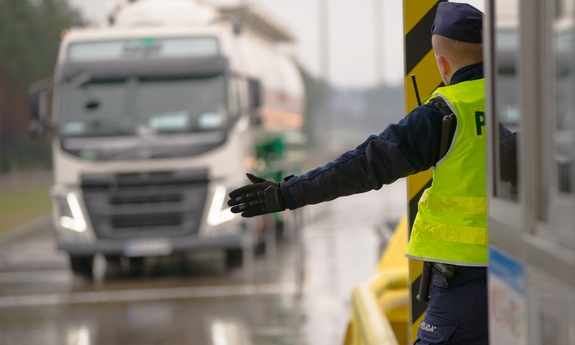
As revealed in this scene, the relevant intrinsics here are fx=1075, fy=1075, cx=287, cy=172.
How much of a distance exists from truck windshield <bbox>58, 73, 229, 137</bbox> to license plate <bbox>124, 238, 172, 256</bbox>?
1.53m

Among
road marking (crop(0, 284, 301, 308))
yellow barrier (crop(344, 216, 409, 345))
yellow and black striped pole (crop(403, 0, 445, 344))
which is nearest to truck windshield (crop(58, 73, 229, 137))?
road marking (crop(0, 284, 301, 308))

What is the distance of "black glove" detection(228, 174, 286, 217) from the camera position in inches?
143

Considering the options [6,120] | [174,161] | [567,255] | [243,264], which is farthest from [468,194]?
[6,120]

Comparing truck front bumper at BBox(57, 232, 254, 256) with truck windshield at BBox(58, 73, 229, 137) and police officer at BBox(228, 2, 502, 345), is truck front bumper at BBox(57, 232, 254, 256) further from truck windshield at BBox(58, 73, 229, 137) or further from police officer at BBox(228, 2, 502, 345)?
police officer at BBox(228, 2, 502, 345)

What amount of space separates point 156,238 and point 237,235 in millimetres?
1147

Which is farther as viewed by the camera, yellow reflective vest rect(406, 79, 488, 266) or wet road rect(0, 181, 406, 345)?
wet road rect(0, 181, 406, 345)

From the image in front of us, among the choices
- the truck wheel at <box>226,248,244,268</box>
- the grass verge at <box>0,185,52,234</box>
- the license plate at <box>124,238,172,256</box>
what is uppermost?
the license plate at <box>124,238,172,256</box>

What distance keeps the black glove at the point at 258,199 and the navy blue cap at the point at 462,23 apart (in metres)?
0.77

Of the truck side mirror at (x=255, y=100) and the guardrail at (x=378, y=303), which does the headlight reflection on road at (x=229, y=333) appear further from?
the truck side mirror at (x=255, y=100)

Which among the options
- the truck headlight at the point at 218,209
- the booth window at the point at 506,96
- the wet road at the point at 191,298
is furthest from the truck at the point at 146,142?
the booth window at the point at 506,96

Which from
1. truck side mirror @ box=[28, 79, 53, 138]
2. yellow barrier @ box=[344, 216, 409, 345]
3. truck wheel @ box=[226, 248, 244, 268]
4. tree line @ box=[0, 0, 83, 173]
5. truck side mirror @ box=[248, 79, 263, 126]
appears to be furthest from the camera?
tree line @ box=[0, 0, 83, 173]

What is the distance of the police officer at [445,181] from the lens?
3438 mm

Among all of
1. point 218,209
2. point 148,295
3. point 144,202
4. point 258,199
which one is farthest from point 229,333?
point 258,199

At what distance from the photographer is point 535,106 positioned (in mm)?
2453
